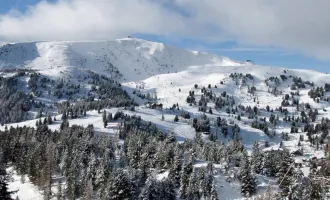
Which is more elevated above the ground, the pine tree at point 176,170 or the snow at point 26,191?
the pine tree at point 176,170

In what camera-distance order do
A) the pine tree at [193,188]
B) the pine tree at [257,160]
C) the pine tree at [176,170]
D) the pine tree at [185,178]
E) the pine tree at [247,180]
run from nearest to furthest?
the pine tree at [193,188], the pine tree at [185,178], the pine tree at [176,170], the pine tree at [247,180], the pine tree at [257,160]

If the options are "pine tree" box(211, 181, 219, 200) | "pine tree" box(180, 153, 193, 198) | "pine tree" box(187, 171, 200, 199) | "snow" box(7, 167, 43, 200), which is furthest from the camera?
"pine tree" box(180, 153, 193, 198)

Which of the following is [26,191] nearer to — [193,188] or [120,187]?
[120,187]

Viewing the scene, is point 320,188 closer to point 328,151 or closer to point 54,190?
point 328,151

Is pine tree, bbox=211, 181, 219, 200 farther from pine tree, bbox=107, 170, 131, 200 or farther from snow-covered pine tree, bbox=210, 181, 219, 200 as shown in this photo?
pine tree, bbox=107, 170, 131, 200

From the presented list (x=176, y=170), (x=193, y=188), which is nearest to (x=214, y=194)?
(x=193, y=188)

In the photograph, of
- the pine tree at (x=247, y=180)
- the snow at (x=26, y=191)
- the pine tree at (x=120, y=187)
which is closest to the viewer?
the pine tree at (x=120, y=187)

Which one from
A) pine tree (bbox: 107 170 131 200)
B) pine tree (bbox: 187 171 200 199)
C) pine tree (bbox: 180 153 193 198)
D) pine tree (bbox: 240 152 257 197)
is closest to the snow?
pine tree (bbox: 107 170 131 200)

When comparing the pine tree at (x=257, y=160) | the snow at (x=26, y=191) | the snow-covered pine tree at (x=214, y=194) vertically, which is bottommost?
the snow-covered pine tree at (x=214, y=194)

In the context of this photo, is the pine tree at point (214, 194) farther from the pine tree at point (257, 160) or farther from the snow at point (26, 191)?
the snow at point (26, 191)

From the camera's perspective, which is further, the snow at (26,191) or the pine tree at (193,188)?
the pine tree at (193,188)

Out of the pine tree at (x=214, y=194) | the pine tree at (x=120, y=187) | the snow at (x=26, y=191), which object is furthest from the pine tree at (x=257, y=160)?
the snow at (x=26, y=191)
